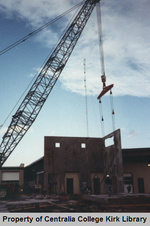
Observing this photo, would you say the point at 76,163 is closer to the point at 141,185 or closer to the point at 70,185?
the point at 70,185

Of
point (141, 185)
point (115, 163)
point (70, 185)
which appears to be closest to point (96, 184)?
point (70, 185)

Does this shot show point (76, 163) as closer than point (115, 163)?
No

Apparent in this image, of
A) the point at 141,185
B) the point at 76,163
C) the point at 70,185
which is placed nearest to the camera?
the point at 141,185

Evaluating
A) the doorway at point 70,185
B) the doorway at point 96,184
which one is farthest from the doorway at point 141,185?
the doorway at point 70,185

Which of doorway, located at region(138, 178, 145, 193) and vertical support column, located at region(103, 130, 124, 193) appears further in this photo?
doorway, located at region(138, 178, 145, 193)

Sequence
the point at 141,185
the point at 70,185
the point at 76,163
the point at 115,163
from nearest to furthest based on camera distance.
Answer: the point at 115,163, the point at 141,185, the point at 70,185, the point at 76,163

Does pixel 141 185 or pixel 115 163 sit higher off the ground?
pixel 115 163

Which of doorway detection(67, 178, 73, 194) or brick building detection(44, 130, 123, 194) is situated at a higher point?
brick building detection(44, 130, 123, 194)

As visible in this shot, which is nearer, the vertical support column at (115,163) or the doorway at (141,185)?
the vertical support column at (115,163)

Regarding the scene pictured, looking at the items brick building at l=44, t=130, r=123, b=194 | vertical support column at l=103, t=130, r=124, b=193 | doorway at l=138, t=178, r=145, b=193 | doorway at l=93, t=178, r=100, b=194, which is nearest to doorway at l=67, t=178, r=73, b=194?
brick building at l=44, t=130, r=123, b=194

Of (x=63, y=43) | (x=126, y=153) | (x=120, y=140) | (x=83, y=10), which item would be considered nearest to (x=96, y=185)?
(x=126, y=153)

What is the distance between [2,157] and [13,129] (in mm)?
5433

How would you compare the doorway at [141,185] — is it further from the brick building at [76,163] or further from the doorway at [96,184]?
the doorway at [96,184]

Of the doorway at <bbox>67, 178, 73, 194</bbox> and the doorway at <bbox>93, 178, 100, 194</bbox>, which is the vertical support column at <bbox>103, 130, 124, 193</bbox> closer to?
A: the doorway at <bbox>93, 178, 100, 194</bbox>
